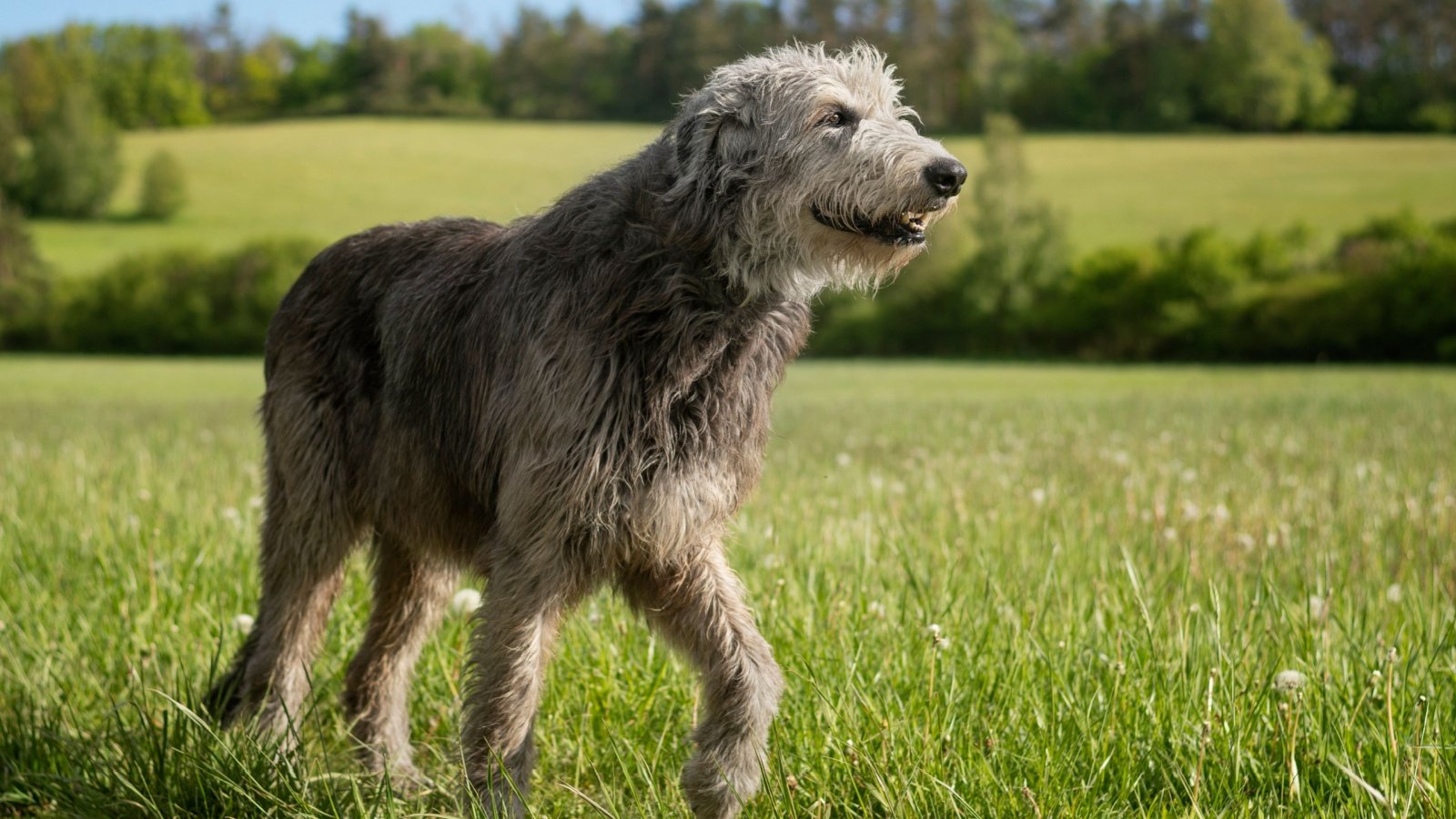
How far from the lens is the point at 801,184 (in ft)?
10.7

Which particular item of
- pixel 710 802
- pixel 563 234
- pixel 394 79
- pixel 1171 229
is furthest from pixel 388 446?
pixel 394 79

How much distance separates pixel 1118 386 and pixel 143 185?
199 feet

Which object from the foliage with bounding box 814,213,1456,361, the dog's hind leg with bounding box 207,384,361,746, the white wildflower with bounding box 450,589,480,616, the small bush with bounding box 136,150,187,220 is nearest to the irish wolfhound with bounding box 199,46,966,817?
the dog's hind leg with bounding box 207,384,361,746

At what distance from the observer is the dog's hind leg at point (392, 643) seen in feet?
14.0

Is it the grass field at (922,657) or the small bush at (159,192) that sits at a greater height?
the grass field at (922,657)

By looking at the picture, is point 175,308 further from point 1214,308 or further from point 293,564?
point 293,564

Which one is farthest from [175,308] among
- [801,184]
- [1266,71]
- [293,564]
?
[1266,71]

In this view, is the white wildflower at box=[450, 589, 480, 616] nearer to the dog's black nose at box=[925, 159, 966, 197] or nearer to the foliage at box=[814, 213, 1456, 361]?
the dog's black nose at box=[925, 159, 966, 197]

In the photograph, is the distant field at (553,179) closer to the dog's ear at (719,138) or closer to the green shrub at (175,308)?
the green shrub at (175,308)

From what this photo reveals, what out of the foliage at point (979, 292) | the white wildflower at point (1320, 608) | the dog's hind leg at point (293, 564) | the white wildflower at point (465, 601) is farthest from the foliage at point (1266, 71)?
the dog's hind leg at point (293, 564)

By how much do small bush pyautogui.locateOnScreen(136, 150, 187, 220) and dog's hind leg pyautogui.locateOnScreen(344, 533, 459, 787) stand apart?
71.7 meters

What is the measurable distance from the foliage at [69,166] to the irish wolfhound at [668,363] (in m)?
74.6

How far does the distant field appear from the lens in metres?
58.2

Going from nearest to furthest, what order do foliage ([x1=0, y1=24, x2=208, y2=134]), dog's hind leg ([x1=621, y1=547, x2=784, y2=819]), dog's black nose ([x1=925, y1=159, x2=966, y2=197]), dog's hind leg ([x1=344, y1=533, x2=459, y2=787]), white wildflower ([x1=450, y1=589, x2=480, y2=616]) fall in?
dog's black nose ([x1=925, y1=159, x2=966, y2=197])
dog's hind leg ([x1=621, y1=547, x2=784, y2=819])
dog's hind leg ([x1=344, y1=533, x2=459, y2=787])
white wildflower ([x1=450, y1=589, x2=480, y2=616])
foliage ([x1=0, y1=24, x2=208, y2=134])
